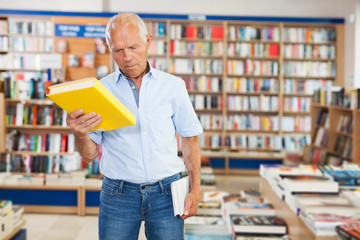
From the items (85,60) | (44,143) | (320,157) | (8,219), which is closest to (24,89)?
(44,143)

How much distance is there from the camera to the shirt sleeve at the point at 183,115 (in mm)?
1525

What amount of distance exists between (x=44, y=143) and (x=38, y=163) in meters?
0.25

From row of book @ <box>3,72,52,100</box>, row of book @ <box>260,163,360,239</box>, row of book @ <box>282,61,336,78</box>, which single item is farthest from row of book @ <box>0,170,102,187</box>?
row of book @ <box>282,61,336,78</box>

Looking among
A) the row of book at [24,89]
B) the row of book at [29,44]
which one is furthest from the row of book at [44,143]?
the row of book at [29,44]

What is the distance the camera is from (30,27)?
7988 millimetres

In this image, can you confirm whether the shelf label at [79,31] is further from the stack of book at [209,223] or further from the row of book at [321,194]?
the row of book at [321,194]

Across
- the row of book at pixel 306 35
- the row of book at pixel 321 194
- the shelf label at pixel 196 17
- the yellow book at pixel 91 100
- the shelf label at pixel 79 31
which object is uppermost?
the shelf label at pixel 196 17

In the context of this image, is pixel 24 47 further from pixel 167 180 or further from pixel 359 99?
pixel 167 180

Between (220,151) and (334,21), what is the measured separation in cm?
333

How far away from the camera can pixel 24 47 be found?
26.6 feet

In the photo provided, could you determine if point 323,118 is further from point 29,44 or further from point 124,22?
point 29,44

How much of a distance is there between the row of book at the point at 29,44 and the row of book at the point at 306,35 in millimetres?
4651

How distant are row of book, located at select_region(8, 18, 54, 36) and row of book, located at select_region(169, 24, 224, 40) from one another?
2430 millimetres

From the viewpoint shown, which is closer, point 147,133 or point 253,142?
point 147,133
